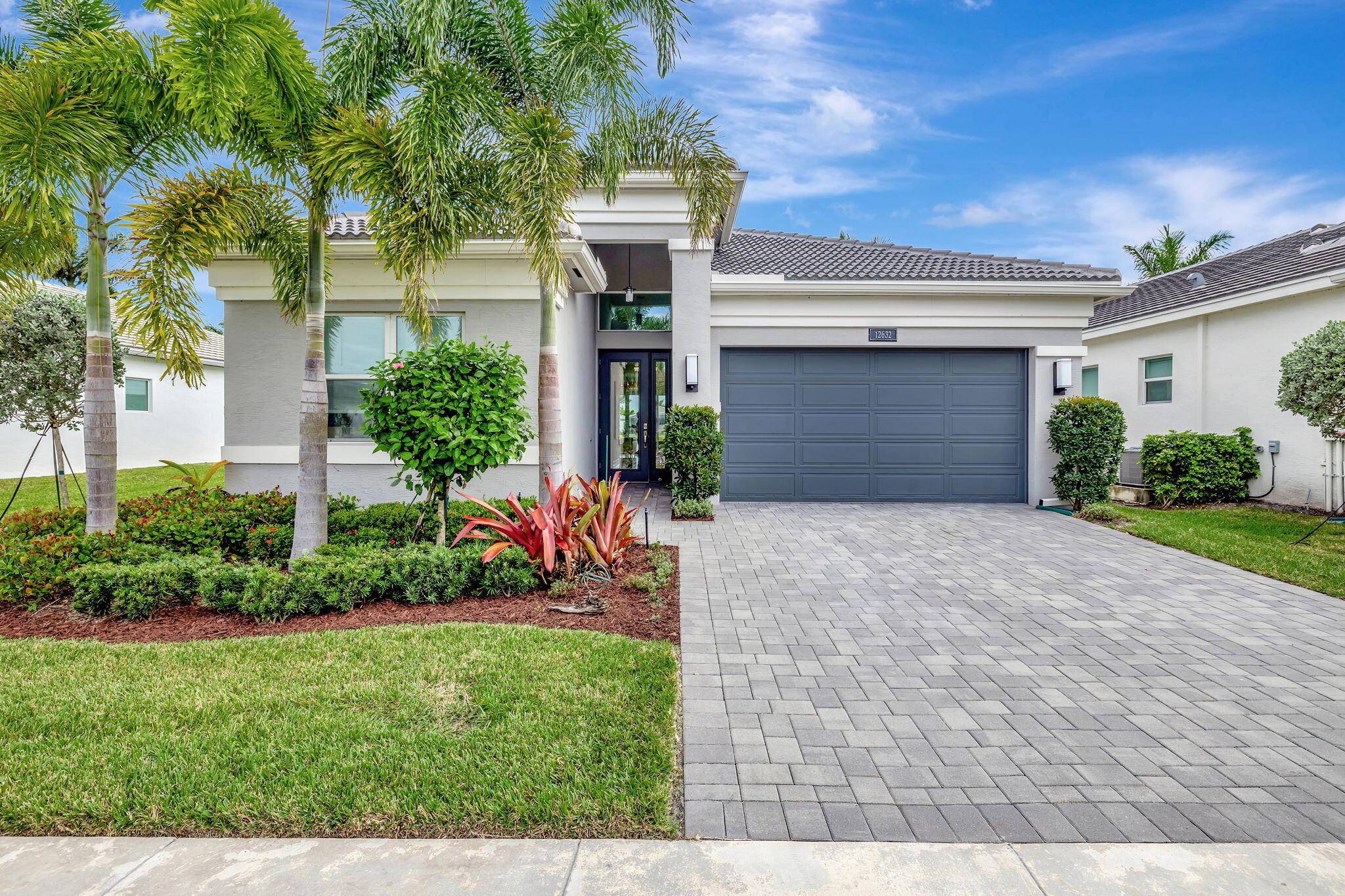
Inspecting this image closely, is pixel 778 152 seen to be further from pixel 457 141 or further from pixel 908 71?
pixel 457 141

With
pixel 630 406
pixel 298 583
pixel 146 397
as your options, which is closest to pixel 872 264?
pixel 630 406

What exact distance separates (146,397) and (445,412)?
1723 centimetres

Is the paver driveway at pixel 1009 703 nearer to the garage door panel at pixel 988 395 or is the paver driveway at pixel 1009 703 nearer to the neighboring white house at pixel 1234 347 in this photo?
the garage door panel at pixel 988 395

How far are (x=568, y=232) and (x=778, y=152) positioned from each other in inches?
572

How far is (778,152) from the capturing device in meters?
20.3

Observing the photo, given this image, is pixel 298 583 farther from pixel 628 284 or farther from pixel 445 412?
→ pixel 628 284

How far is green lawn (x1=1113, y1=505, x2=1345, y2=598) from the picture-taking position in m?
6.41

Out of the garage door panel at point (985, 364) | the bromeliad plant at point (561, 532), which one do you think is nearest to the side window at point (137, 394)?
the bromeliad plant at point (561, 532)

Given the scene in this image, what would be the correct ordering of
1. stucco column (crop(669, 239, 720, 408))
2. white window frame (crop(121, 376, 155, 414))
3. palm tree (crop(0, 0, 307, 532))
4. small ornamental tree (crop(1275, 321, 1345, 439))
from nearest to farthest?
1. palm tree (crop(0, 0, 307, 532))
2. small ornamental tree (crop(1275, 321, 1345, 439))
3. stucco column (crop(669, 239, 720, 408))
4. white window frame (crop(121, 376, 155, 414))

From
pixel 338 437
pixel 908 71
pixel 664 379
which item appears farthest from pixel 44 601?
pixel 908 71

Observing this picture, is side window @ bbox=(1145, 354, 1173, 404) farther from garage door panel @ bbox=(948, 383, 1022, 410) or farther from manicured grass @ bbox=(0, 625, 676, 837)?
manicured grass @ bbox=(0, 625, 676, 837)

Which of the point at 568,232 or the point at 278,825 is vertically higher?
the point at 568,232

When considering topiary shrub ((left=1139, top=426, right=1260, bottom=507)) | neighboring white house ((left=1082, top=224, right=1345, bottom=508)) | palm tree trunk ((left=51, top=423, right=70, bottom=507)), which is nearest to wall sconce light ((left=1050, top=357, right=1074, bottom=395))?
topiary shrub ((left=1139, top=426, right=1260, bottom=507))

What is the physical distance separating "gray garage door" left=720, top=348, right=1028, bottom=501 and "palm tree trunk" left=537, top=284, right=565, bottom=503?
4750mm
